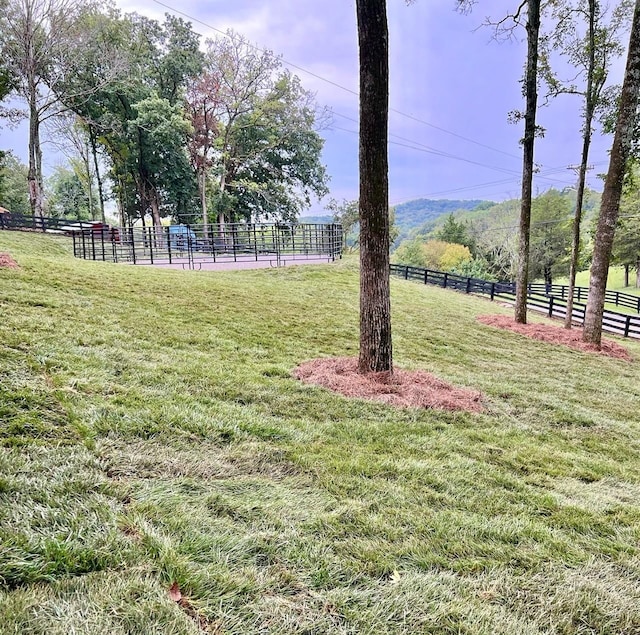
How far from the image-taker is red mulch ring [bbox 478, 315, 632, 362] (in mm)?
7852

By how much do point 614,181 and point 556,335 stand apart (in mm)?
3162

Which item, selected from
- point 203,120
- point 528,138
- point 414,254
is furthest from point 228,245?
point 414,254

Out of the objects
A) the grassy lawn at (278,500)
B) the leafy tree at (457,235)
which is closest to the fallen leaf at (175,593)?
the grassy lawn at (278,500)

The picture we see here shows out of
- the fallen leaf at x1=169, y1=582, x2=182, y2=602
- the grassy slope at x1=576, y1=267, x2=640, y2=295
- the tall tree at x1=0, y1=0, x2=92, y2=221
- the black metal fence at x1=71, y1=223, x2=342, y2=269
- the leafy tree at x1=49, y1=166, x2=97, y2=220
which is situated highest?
the tall tree at x1=0, y1=0, x2=92, y2=221

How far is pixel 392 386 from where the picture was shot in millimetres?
3951

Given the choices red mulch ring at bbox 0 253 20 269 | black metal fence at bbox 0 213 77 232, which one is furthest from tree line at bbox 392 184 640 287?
red mulch ring at bbox 0 253 20 269

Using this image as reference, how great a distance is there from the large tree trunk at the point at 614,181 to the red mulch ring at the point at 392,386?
505 centimetres

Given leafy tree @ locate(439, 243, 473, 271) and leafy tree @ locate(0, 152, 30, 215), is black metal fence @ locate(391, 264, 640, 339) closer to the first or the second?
leafy tree @ locate(439, 243, 473, 271)

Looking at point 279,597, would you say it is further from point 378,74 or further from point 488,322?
point 488,322

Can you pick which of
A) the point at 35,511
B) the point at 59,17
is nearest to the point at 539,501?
the point at 35,511

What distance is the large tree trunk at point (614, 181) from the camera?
7023 millimetres

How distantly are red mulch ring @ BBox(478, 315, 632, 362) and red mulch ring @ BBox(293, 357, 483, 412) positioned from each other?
5091 millimetres

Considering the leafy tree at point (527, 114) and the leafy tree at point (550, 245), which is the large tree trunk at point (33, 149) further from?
the leafy tree at point (550, 245)

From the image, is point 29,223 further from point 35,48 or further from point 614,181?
point 614,181
